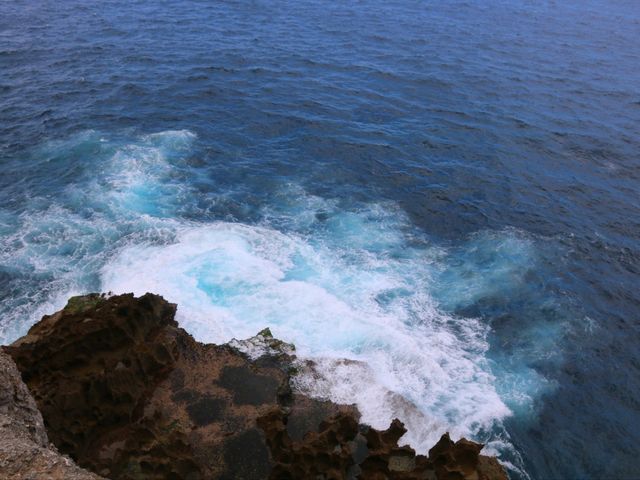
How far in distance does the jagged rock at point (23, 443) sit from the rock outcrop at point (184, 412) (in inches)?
37.0

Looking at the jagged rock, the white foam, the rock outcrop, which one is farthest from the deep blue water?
the jagged rock

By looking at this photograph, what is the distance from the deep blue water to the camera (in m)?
26.3

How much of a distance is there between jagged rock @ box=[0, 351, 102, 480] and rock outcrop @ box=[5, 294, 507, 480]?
94 centimetres

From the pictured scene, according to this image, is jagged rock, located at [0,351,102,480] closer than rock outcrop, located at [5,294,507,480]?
Yes

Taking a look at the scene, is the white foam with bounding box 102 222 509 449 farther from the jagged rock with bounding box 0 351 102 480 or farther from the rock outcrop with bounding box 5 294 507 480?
the jagged rock with bounding box 0 351 102 480

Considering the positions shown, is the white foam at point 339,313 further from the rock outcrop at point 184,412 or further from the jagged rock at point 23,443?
the jagged rock at point 23,443

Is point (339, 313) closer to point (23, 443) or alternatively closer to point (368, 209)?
point (368, 209)

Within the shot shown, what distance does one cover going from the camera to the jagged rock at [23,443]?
13.3 m

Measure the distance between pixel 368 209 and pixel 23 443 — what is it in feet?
91.0

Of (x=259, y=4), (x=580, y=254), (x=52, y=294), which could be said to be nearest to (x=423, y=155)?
(x=580, y=254)

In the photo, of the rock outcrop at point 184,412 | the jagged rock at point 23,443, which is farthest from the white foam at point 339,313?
the jagged rock at point 23,443

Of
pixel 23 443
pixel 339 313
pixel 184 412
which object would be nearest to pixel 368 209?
pixel 339 313

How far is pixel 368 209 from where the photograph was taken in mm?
38156

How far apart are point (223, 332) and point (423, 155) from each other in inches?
980
